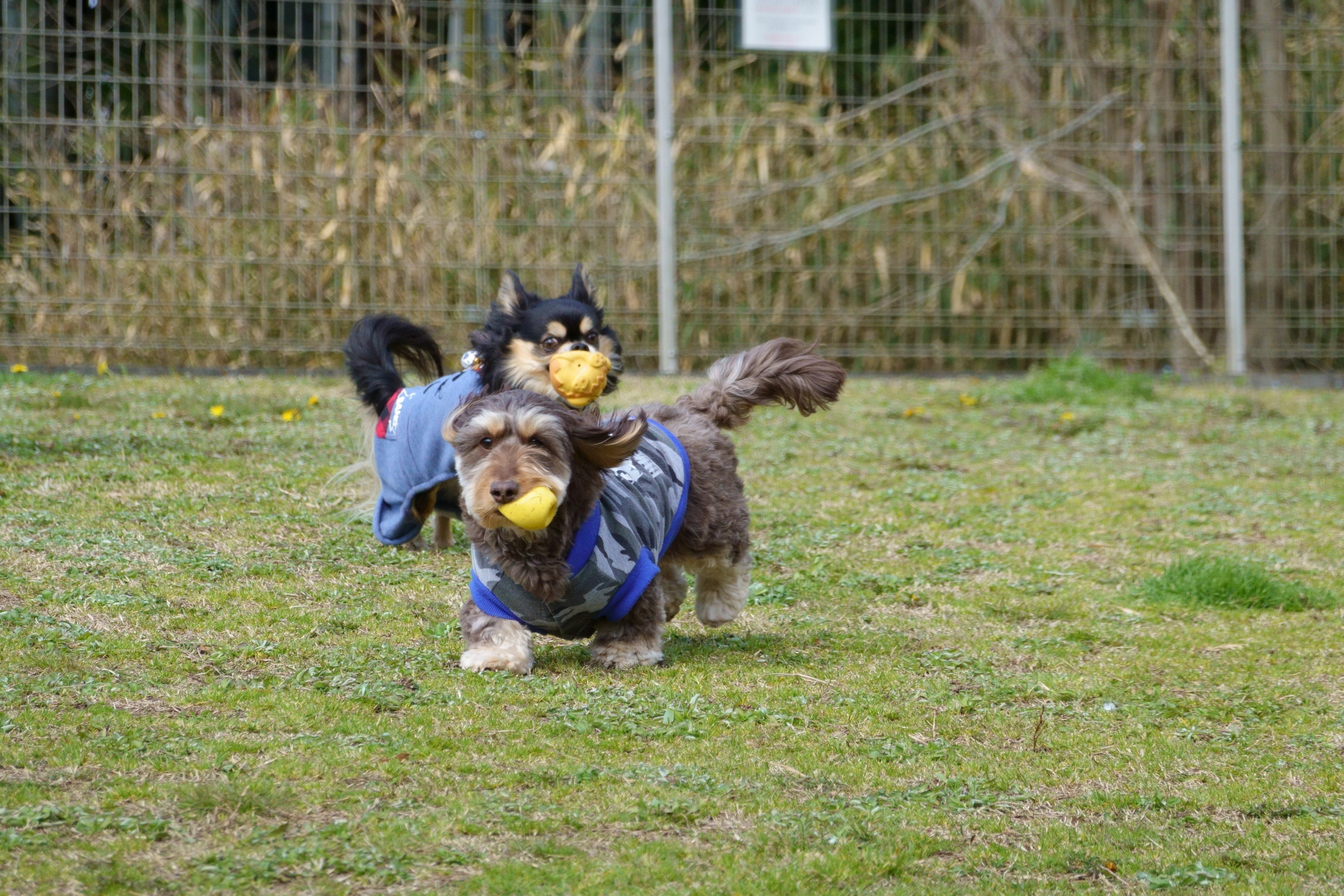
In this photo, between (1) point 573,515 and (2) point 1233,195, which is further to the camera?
(2) point 1233,195

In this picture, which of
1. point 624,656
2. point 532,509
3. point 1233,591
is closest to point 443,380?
point 624,656

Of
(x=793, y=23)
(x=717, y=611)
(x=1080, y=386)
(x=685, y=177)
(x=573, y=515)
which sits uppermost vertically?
(x=793, y=23)

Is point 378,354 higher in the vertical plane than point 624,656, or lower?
higher

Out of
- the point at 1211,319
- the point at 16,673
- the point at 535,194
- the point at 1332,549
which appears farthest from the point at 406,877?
the point at 1211,319

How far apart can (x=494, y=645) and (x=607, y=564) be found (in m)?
0.37

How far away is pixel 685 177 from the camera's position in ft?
34.6

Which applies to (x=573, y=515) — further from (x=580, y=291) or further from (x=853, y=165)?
(x=853, y=165)

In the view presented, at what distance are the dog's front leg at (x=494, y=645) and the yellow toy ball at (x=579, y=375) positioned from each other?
3.89ft

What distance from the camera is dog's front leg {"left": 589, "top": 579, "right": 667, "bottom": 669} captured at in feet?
13.1

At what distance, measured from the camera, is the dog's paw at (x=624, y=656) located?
157 inches

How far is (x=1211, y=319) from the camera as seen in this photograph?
11188mm

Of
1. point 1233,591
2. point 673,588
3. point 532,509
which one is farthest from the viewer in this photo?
point 1233,591

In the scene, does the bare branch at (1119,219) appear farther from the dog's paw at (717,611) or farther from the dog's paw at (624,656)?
the dog's paw at (624,656)

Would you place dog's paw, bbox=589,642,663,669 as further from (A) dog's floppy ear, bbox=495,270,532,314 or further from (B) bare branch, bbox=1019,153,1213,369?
(B) bare branch, bbox=1019,153,1213,369
